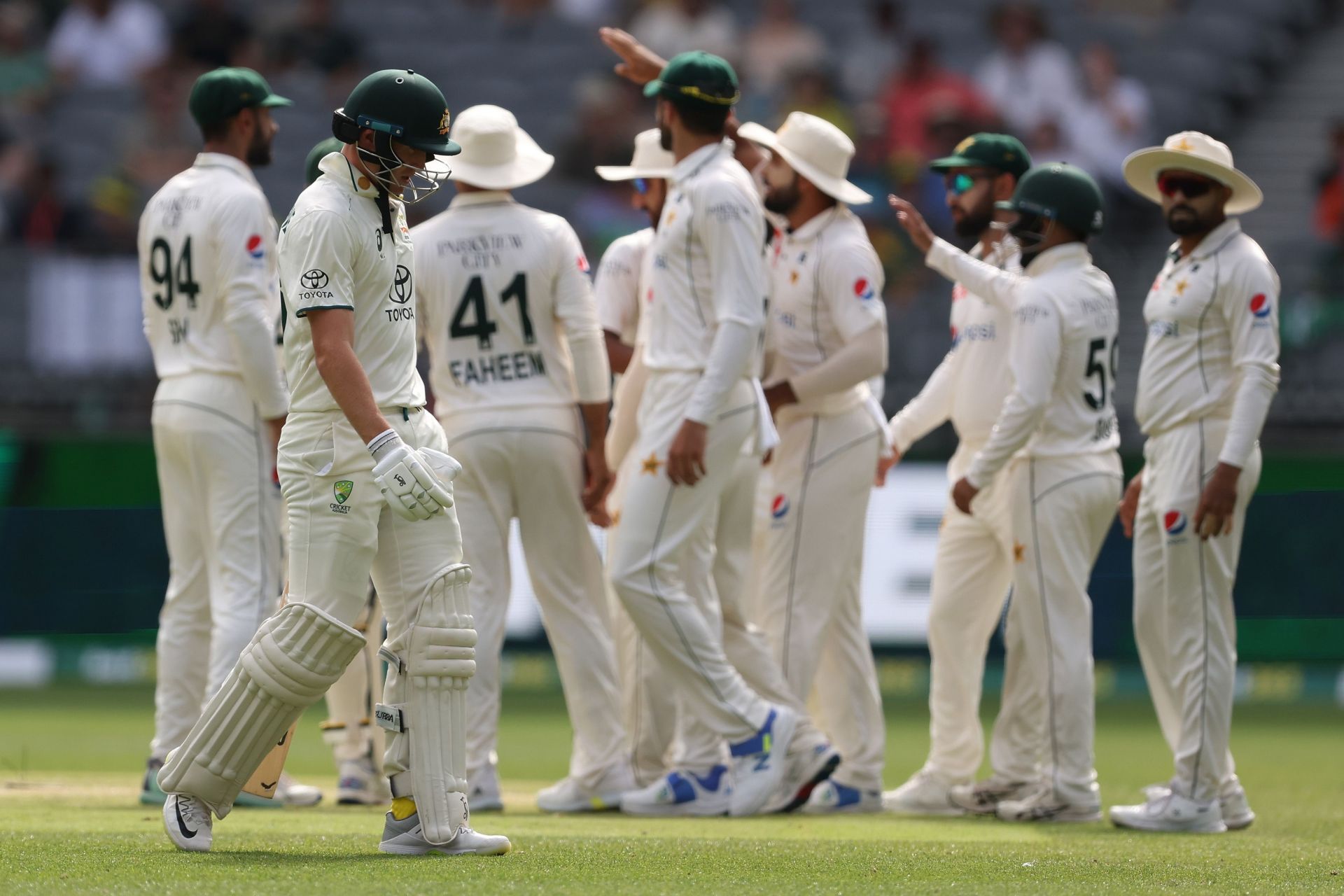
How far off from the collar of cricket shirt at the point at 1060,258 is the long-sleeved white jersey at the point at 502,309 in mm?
1776

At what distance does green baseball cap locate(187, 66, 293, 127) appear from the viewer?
777 centimetres

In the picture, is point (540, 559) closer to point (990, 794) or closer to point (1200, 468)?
point (990, 794)

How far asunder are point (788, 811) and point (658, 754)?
2.57 ft

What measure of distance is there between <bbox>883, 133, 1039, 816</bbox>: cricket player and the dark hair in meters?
1.19

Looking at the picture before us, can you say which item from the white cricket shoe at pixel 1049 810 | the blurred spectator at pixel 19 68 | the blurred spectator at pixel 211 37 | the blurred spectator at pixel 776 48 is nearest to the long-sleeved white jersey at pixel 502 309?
the white cricket shoe at pixel 1049 810

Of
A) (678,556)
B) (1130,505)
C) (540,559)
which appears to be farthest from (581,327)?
(1130,505)

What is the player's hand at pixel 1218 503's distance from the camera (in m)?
7.05

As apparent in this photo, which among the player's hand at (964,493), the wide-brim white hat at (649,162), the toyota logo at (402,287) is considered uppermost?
the wide-brim white hat at (649,162)

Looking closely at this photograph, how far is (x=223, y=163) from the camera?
306 inches

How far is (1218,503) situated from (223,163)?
4079mm

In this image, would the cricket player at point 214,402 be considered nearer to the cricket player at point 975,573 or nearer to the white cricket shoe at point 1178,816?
the cricket player at point 975,573

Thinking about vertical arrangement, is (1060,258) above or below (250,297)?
above

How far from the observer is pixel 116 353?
1307 cm

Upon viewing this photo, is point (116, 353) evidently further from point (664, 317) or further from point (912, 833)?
point (912, 833)
